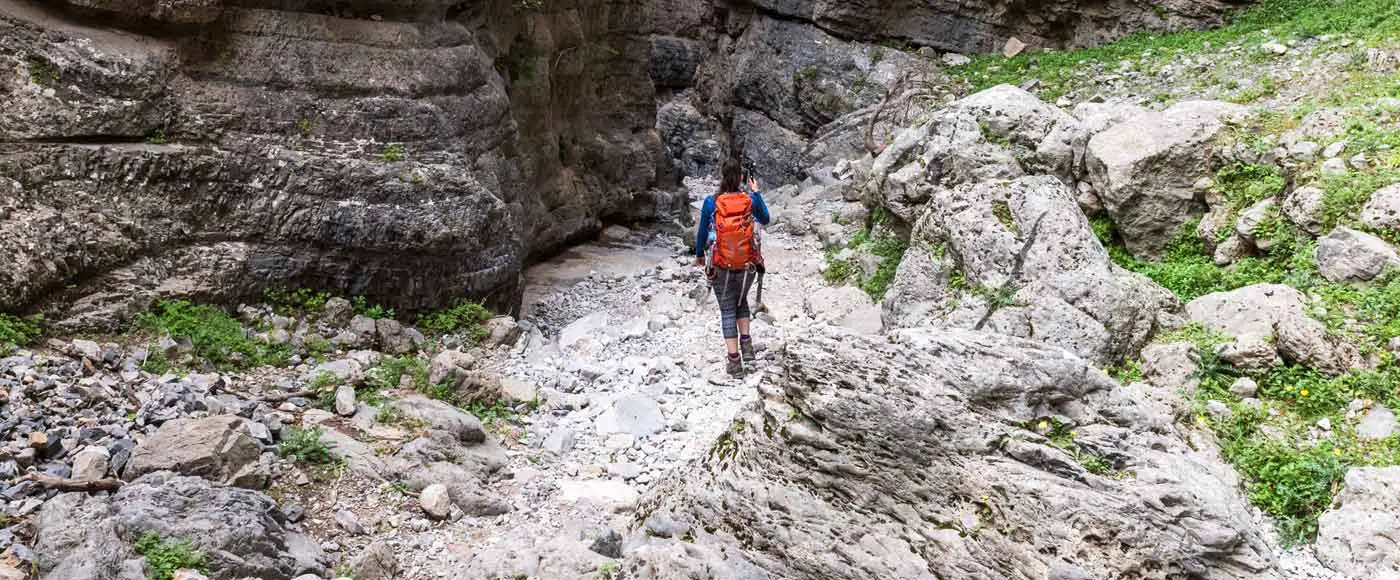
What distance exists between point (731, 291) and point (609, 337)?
227 cm

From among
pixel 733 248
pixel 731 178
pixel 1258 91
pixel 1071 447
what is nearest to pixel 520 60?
pixel 731 178

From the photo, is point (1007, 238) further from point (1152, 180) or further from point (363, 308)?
point (363, 308)

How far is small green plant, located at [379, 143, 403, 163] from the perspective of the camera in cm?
1040

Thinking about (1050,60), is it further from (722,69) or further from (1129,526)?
(1129,526)

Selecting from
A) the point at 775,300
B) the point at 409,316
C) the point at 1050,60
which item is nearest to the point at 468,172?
the point at 409,316

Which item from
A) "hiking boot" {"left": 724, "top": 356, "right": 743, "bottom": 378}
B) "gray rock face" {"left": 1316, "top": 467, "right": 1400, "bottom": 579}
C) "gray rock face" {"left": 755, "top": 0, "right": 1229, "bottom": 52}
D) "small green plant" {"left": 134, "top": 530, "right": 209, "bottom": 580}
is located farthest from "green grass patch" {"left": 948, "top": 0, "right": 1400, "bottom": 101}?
"small green plant" {"left": 134, "top": 530, "right": 209, "bottom": 580}

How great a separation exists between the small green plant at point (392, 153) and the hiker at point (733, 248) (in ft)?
11.3

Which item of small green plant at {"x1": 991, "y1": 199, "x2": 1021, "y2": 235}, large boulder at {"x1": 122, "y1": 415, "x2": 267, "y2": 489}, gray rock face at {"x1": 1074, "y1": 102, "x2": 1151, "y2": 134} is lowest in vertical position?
large boulder at {"x1": 122, "y1": 415, "x2": 267, "y2": 489}

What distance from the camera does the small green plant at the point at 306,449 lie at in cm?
709

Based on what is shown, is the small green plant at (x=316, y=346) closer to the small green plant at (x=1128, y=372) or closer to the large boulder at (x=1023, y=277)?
the large boulder at (x=1023, y=277)

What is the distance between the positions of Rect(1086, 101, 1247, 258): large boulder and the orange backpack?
4.83 metres

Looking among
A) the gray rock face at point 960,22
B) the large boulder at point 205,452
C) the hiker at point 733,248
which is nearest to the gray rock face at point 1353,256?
the hiker at point 733,248

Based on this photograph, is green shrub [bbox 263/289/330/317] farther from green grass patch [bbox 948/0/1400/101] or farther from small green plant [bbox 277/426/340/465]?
green grass patch [bbox 948/0/1400/101]

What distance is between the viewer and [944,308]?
10148 millimetres
